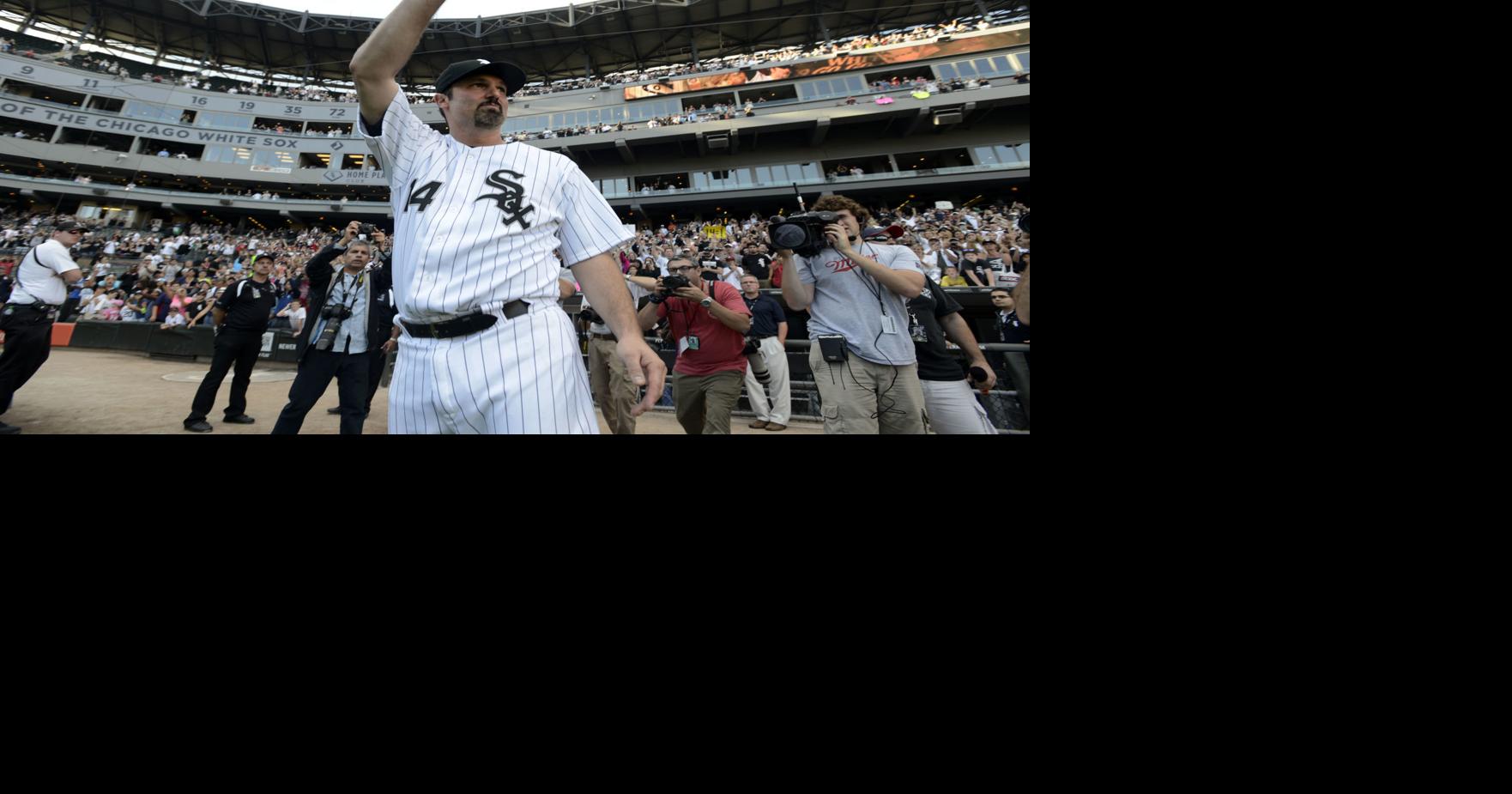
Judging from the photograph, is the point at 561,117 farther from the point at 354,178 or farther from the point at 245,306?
the point at 245,306

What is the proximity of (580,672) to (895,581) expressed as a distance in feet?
1.96

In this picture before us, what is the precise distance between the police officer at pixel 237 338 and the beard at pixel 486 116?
438 centimetres

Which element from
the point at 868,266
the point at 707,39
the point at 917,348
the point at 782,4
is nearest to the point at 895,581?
the point at 868,266

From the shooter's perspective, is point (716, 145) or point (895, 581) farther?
point (716, 145)

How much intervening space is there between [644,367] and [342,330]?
11.6 ft

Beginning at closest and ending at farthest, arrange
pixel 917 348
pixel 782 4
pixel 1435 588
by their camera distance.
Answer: pixel 1435 588 < pixel 917 348 < pixel 782 4

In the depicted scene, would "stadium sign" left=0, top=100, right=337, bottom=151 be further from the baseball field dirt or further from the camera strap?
the camera strap

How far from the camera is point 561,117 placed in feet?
86.8

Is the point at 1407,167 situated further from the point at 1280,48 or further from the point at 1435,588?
the point at 1435,588

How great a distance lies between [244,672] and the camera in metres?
0.88

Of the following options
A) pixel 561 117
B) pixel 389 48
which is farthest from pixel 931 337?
pixel 561 117

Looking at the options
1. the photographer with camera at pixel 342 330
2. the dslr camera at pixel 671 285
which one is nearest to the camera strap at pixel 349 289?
the photographer with camera at pixel 342 330

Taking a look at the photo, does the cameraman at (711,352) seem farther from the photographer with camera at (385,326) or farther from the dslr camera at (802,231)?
the photographer with camera at (385,326)

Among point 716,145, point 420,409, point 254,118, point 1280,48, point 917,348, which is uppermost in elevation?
point 254,118
